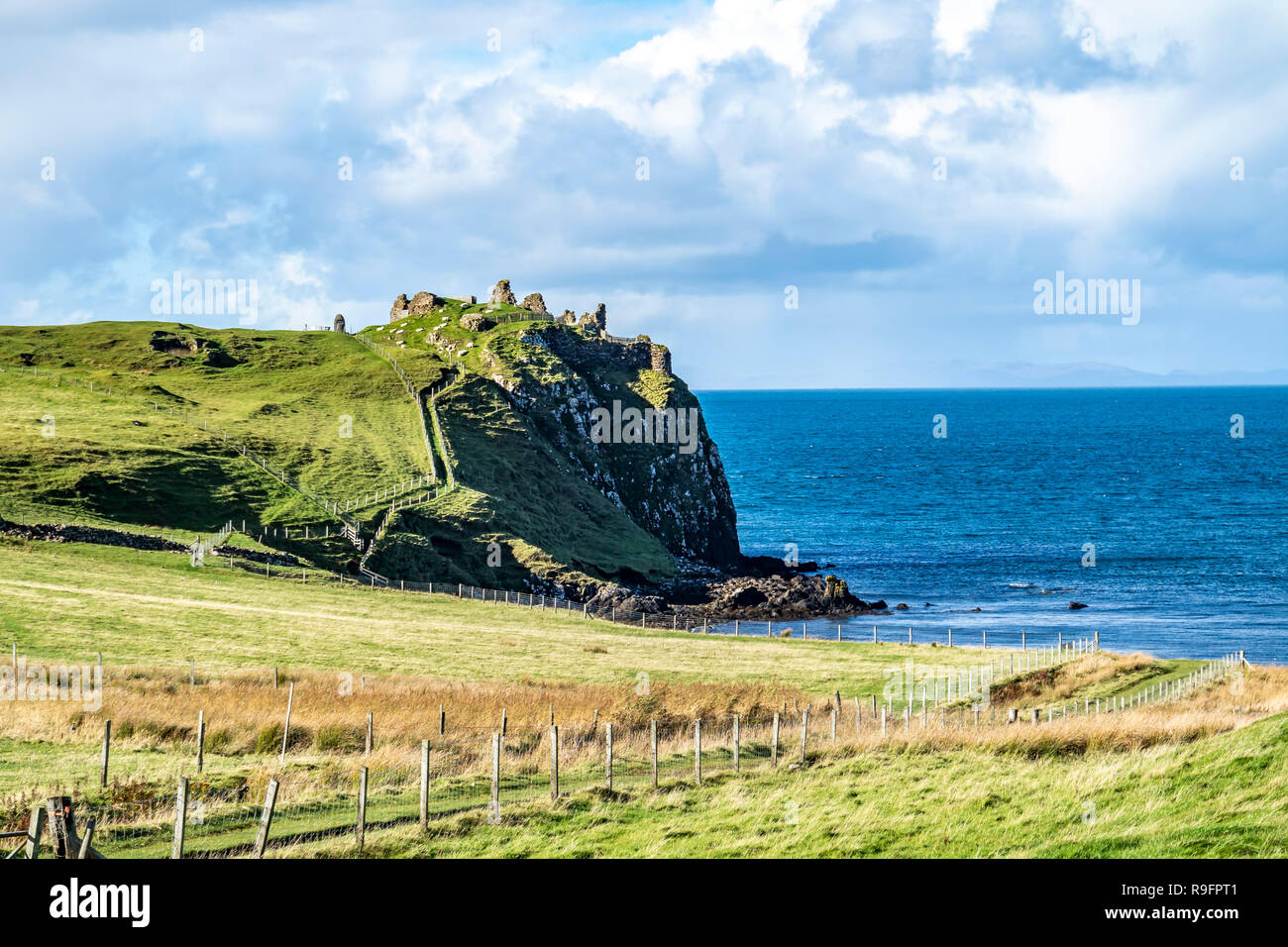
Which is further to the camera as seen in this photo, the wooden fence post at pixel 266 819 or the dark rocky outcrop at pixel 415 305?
the dark rocky outcrop at pixel 415 305

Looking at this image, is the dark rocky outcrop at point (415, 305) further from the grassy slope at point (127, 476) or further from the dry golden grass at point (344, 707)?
the dry golden grass at point (344, 707)

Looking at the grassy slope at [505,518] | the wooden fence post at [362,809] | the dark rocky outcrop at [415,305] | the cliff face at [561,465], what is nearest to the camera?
the wooden fence post at [362,809]

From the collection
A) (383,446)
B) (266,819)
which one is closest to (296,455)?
(383,446)

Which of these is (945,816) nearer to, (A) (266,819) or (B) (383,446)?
(A) (266,819)

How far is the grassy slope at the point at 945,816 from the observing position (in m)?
18.5

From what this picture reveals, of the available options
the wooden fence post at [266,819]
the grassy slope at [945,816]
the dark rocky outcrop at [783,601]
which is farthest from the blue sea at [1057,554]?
the wooden fence post at [266,819]

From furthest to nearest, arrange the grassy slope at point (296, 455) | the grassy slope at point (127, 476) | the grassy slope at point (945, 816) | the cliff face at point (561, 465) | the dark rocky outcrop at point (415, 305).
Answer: the dark rocky outcrop at point (415, 305) → the cliff face at point (561, 465) → the grassy slope at point (296, 455) → the grassy slope at point (127, 476) → the grassy slope at point (945, 816)

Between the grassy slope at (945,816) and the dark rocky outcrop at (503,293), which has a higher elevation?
the dark rocky outcrop at (503,293)

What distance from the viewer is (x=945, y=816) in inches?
880
